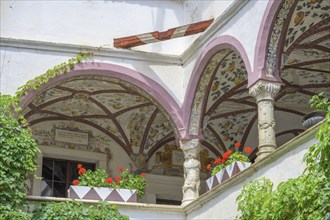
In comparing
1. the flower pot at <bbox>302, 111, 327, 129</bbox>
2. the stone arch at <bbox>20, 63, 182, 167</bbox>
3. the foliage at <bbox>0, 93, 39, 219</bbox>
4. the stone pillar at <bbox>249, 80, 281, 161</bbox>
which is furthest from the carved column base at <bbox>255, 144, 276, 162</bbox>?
the foliage at <bbox>0, 93, 39, 219</bbox>

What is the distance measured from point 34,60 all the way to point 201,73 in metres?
2.42

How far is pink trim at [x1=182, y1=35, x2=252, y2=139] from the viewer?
36.2ft

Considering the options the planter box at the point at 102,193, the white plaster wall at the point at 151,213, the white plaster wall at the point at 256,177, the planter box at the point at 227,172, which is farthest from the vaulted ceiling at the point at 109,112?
the white plaster wall at the point at 256,177

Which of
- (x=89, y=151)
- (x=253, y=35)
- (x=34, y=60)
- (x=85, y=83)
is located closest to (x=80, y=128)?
(x=89, y=151)

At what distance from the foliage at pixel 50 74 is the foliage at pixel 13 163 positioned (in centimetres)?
94

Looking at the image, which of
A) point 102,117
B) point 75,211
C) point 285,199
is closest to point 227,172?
point 75,211

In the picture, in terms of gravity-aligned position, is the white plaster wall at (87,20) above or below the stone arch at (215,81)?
above

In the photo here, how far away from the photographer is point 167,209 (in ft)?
38.1

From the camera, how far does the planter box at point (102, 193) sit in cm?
1128

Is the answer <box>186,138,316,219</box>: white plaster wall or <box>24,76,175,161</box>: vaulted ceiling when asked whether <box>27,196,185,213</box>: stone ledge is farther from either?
<box>24,76,175,161</box>: vaulted ceiling

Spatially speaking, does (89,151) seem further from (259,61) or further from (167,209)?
(259,61)

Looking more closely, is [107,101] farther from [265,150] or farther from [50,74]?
[265,150]

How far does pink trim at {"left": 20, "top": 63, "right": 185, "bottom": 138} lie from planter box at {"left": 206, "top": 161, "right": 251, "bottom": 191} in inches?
51.0

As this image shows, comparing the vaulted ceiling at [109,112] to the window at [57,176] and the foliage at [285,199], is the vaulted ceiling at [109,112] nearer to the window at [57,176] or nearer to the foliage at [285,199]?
the window at [57,176]
